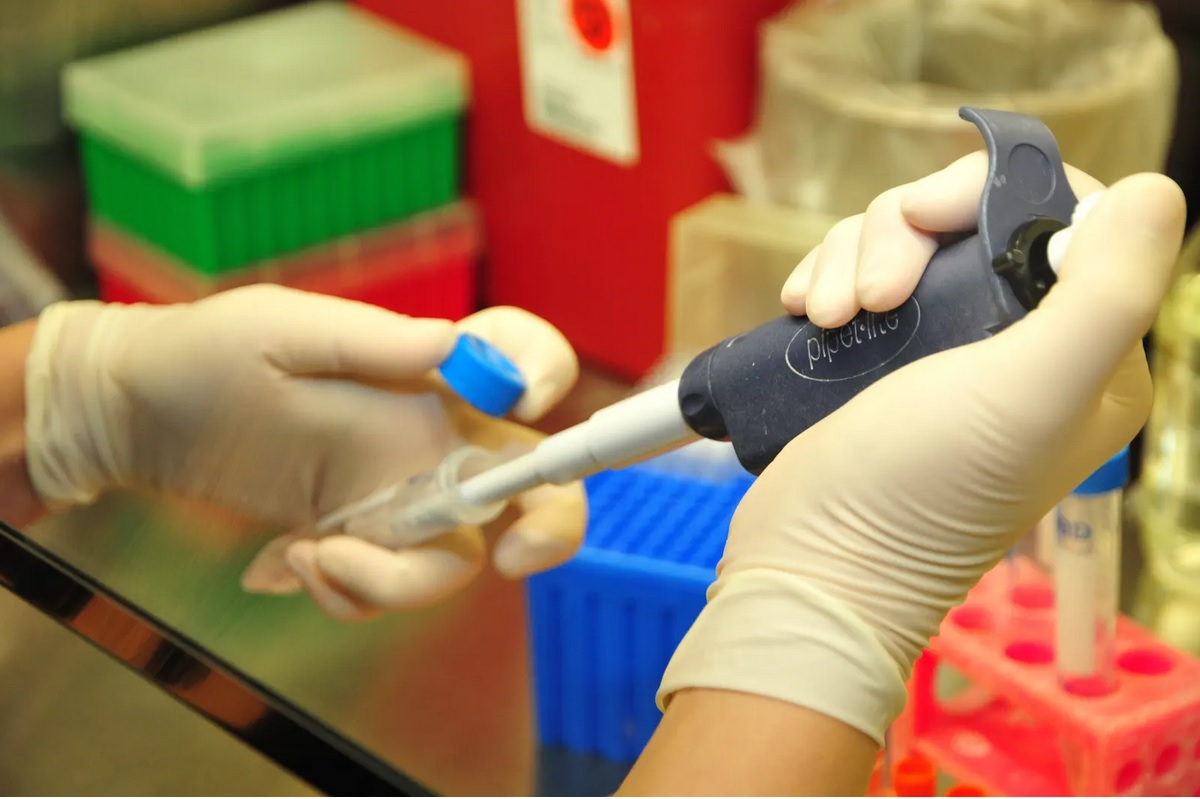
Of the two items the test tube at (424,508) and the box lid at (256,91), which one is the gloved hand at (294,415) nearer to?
the test tube at (424,508)

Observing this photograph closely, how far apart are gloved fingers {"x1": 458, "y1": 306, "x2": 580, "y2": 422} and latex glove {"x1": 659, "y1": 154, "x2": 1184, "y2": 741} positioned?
255 millimetres

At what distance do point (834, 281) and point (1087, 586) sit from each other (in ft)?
1.14

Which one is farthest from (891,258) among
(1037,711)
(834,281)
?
(1037,711)

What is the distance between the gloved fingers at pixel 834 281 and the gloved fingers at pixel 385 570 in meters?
0.31

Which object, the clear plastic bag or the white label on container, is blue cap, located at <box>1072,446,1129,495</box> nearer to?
the clear plastic bag

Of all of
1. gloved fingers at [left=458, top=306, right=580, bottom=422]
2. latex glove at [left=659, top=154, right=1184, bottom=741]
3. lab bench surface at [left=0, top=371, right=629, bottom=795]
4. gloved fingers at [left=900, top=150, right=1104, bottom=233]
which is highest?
gloved fingers at [left=900, top=150, right=1104, bottom=233]

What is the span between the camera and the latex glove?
559 mm

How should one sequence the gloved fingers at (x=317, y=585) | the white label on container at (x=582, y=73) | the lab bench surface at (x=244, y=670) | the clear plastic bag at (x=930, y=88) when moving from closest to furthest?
the lab bench surface at (x=244, y=670)
the gloved fingers at (x=317, y=585)
the clear plastic bag at (x=930, y=88)
the white label on container at (x=582, y=73)

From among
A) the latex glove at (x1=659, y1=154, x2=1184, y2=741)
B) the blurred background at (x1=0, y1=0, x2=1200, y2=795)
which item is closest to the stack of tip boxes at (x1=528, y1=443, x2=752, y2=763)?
the blurred background at (x1=0, y1=0, x2=1200, y2=795)

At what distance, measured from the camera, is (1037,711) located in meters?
0.89

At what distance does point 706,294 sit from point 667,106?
0.62ft

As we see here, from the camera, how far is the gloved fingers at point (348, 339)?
834mm

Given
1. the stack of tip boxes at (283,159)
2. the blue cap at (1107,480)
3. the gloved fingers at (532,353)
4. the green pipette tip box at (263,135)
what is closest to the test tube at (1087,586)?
the blue cap at (1107,480)

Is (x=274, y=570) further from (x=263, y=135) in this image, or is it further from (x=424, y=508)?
(x=263, y=135)
